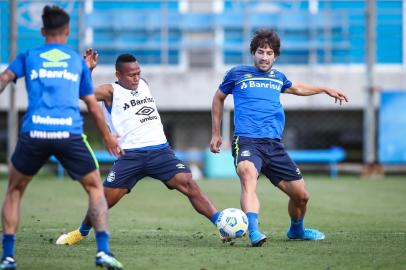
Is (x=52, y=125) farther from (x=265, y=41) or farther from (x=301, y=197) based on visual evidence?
(x=301, y=197)

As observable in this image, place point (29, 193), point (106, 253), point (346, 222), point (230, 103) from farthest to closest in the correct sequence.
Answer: point (230, 103) < point (29, 193) < point (346, 222) < point (106, 253)

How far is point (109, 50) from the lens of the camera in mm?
23344

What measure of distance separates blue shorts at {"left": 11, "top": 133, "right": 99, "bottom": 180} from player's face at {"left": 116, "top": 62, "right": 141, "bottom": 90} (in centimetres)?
210

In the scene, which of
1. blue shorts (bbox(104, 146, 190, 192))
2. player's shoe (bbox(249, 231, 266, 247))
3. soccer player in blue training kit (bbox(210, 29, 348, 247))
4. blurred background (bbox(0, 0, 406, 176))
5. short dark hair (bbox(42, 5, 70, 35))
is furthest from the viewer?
blurred background (bbox(0, 0, 406, 176))

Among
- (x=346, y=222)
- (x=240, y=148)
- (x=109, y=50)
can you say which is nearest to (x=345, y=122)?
(x=109, y=50)

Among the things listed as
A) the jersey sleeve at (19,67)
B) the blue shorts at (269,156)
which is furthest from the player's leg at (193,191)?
the jersey sleeve at (19,67)

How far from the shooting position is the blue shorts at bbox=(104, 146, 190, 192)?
29.0 ft

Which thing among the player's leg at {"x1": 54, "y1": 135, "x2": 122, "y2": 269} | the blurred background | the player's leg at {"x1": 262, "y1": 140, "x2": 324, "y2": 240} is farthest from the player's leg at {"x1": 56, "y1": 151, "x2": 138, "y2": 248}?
the blurred background

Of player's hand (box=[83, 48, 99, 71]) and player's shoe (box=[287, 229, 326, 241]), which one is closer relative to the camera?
player's hand (box=[83, 48, 99, 71])

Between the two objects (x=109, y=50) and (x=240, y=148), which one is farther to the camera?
(x=109, y=50)

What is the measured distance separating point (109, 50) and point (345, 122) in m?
6.90

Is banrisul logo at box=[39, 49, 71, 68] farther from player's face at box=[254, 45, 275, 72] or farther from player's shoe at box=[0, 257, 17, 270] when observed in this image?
player's face at box=[254, 45, 275, 72]

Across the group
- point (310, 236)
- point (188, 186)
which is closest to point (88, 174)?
point (188, 186)

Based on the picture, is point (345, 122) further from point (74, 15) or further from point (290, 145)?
point (74, 15)
